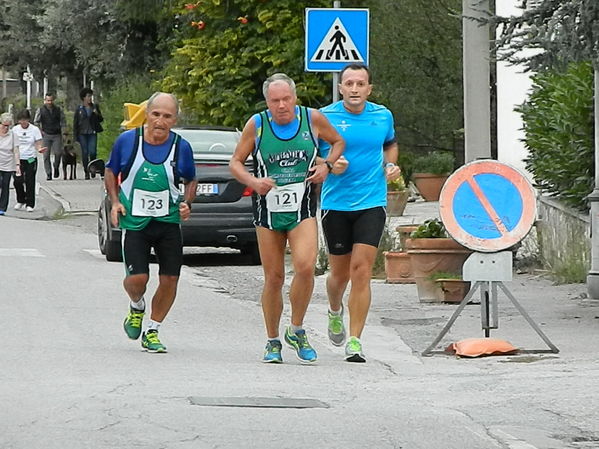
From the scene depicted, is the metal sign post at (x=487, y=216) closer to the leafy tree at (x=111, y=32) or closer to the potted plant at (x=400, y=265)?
the potted plant at (x=400, y=265)

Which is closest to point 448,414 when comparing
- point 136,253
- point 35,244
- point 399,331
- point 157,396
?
point 157,396

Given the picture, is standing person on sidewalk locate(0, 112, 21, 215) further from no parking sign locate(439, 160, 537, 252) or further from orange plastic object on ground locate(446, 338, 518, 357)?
orange plastic object on ground locate(446, 338, 518, 357)

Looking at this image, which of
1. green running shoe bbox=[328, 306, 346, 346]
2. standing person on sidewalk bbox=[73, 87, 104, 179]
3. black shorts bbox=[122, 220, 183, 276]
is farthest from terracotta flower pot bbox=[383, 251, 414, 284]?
standing person on sidewalk bbox=[73, 87, 104, 179]

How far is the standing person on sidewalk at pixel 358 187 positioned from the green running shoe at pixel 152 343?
1289 mm

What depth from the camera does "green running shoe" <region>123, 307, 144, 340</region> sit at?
11031mm

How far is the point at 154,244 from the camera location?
1105 cm

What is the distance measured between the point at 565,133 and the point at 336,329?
18.3 ft

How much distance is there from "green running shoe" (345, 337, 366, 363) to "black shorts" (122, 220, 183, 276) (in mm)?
1342

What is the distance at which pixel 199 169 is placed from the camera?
58.0 feet

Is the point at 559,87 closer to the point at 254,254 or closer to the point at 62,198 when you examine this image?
the point at 254,254

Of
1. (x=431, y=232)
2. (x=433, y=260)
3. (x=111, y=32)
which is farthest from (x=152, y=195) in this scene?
(x=111, y=32)

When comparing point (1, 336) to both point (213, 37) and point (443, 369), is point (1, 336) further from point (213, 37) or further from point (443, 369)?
point (213, 37)

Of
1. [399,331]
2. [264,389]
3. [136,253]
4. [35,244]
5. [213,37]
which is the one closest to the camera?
[264,389]

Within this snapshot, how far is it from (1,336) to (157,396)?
10.4 feet
